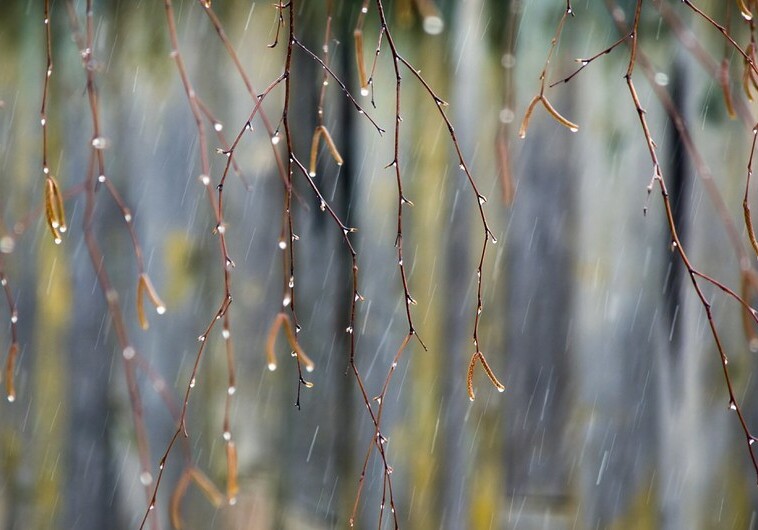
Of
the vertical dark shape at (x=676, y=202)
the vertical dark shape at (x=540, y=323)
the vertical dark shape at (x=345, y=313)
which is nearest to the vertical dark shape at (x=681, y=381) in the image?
the vertical dark shape at (x=676, y=202)

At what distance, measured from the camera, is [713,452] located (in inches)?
67.6

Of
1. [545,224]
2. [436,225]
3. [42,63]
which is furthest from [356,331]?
[42,63]

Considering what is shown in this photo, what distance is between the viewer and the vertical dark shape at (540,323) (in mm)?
1708

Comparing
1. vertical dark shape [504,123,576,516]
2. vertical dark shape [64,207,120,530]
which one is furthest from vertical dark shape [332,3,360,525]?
vertical dark shape [64,207,120,530]

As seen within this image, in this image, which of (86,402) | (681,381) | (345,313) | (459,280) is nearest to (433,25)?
(459,280)

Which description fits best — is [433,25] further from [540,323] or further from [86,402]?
[86,402]

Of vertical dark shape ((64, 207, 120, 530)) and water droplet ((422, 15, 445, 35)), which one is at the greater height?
water droplet ((422, 15, 445, 35))

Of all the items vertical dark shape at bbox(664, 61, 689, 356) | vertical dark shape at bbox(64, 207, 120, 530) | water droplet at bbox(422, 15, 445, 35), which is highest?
water droplet at bbox(422, 15, 445, 35)

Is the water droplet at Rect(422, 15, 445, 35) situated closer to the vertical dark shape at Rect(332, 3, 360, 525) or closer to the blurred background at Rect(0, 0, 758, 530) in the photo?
the blurred background at Rect(0, 0, 758, 530)

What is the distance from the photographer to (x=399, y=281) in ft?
5.61

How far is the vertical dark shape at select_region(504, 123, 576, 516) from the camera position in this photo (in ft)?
5.60

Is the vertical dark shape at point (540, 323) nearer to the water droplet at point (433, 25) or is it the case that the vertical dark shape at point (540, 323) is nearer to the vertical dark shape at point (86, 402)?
the water droplet at point (433, 25)

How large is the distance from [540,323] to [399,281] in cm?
34

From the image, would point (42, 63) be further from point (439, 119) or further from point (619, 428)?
point (619, 428)
